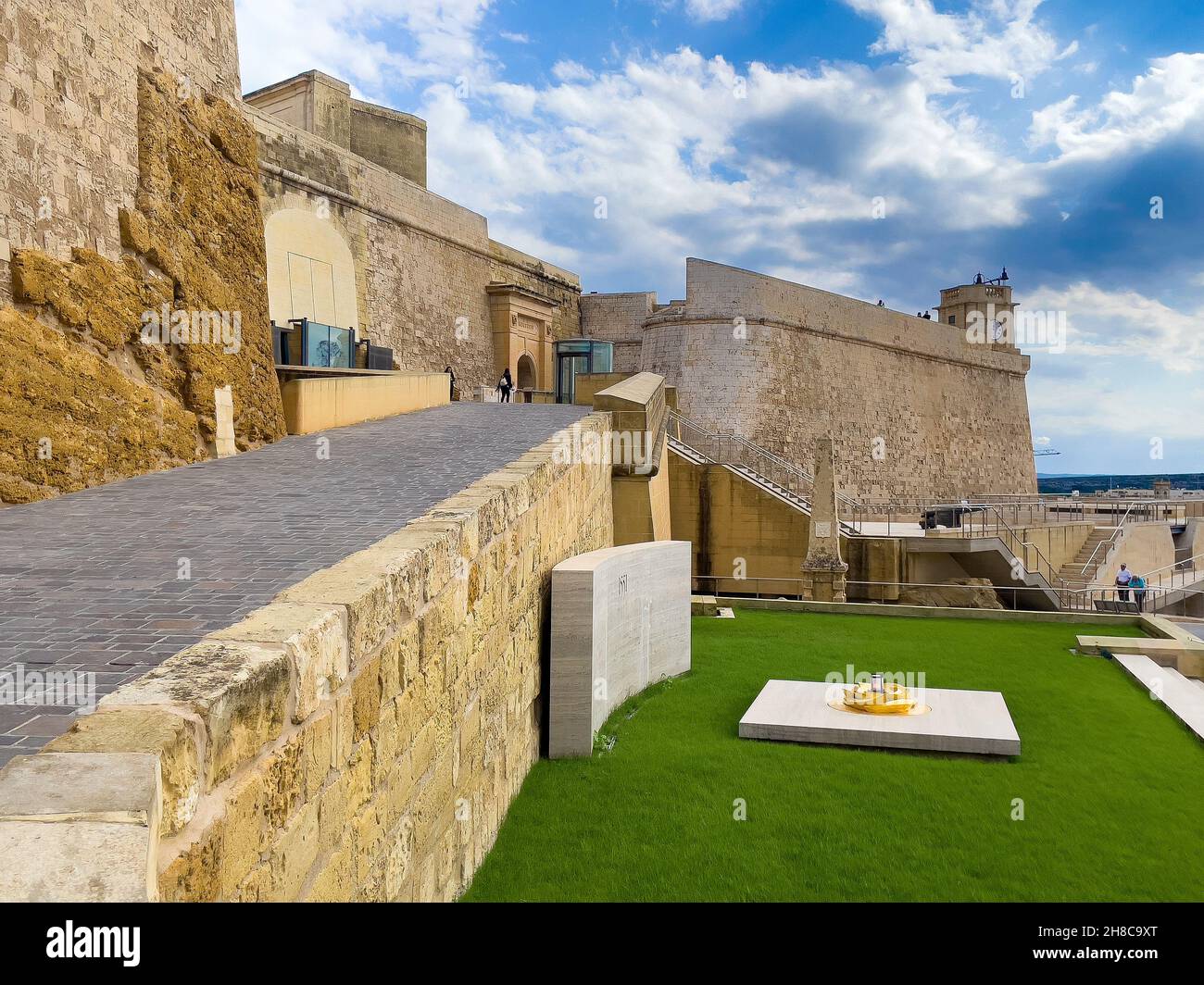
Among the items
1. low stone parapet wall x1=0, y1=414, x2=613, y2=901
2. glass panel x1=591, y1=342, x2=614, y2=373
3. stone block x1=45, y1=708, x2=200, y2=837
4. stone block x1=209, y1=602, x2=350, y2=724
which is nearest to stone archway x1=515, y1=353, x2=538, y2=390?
glass panel x1=591, y1=342, x2=614, y2=373

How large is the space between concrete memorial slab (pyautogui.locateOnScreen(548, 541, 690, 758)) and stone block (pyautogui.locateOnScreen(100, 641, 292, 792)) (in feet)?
13.7

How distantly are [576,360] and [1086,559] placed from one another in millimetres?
17971

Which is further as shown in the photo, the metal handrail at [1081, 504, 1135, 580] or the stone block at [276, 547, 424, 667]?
the metal handrail at [1081, 504, 1135, 580]

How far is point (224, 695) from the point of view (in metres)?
2.40

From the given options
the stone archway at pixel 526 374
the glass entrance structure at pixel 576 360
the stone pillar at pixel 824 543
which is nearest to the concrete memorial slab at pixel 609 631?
the stone pillar at pixel 824 543

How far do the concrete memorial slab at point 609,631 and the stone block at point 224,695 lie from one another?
4.16 meters

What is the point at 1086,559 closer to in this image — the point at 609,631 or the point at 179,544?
the point at 609,631

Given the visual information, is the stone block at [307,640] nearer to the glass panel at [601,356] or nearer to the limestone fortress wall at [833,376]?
the glass panel at [601,356]

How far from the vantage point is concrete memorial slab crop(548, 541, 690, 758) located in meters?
6.86

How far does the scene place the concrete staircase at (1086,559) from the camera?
27.0 m

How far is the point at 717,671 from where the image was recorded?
10.0 meters

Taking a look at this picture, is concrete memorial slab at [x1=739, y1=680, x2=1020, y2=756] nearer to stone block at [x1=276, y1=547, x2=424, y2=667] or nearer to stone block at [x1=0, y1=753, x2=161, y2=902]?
stone block at [x1=276, y1=547, x2=424, y2=667]

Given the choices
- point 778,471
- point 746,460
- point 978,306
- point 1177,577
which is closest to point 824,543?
point 746,460
